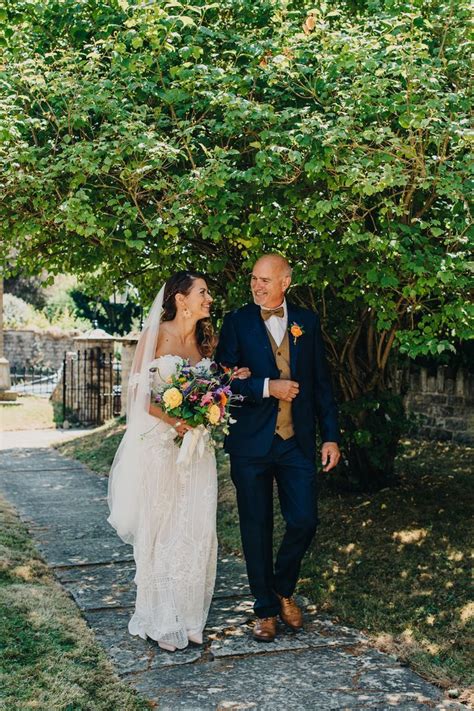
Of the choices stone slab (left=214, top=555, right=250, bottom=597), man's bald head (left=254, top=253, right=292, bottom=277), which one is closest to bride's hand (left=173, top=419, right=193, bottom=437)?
man's bald head (left=254, top=253, right=292, bottom=277)

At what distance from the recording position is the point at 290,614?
4.85 metres

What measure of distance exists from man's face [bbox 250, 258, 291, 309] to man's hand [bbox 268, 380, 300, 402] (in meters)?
0.54

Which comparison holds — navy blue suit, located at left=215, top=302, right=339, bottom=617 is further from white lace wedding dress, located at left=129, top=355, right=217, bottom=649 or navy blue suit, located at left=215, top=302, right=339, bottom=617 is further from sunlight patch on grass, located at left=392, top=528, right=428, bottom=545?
sunlight patch on grass, located at left=392, top=528, right=428, bottom=545

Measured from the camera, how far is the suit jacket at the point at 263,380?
4762mm

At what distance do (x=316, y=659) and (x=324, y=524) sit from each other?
2647 millimetres

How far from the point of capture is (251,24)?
5902 mm

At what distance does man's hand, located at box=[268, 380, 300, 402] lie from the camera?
15.2 ft

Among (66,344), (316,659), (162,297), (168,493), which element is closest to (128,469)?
(168,493)

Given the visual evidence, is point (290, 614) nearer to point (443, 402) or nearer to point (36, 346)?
point (443, 402)

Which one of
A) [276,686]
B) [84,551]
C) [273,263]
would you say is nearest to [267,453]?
[273,263]

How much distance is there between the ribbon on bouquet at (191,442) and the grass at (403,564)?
1.47 meters

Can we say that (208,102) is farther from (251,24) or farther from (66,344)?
(66,344)

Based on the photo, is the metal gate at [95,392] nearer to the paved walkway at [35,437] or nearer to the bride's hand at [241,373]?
the paved walkway at [35,437]

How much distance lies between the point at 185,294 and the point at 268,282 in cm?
50
